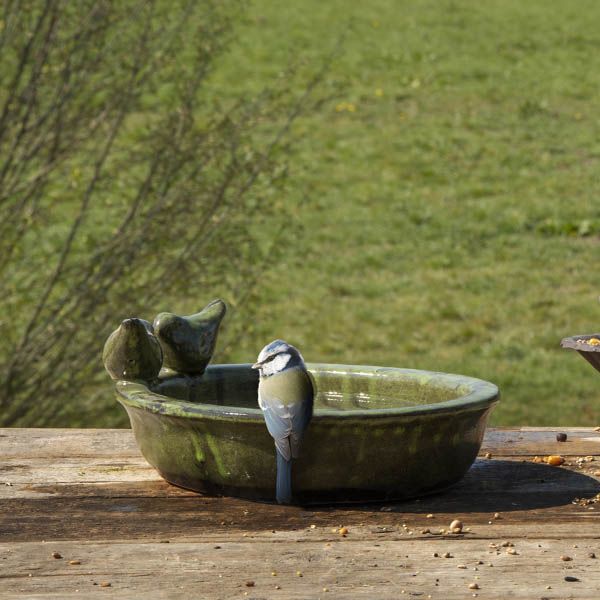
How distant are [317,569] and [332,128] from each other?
31.8 ft

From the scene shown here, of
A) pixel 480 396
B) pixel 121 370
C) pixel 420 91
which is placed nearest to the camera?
pixel 480 396

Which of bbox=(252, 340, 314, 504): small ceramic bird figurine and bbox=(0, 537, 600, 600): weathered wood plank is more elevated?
bbox=(252, 340, 314, 504): small ceramic bird figurine

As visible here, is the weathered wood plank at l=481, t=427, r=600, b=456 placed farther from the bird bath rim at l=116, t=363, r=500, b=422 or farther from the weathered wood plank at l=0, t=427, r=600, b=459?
the bird bath rim at l=116, t=363, r=500, b=422

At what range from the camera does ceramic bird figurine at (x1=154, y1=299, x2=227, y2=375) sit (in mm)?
2410

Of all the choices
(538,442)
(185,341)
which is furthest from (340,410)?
(538,442)

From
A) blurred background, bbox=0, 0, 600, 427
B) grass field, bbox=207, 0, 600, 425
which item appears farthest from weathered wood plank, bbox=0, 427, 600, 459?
grass field, bbox=207, 0, 600, 425

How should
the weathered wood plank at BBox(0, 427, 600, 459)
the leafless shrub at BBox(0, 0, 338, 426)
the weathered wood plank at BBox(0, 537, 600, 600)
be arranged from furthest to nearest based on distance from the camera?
the leafless shrub at BBox(0, 0, 338, 426) < the weathered wood plank at BBox(0, 427, 600, 459) < the weathered wood plank at BBox(0, 537, 600, 600)

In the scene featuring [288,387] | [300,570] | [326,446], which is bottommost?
[300,570]

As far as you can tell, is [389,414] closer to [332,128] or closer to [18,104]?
[18,104]

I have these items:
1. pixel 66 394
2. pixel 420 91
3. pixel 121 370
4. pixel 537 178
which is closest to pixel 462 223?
pixel 537 178

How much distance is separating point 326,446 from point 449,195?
25.3 feet

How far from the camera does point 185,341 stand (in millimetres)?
2412

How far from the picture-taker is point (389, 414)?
6.61 ft

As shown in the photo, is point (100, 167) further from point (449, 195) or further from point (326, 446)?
point (449, 195)
